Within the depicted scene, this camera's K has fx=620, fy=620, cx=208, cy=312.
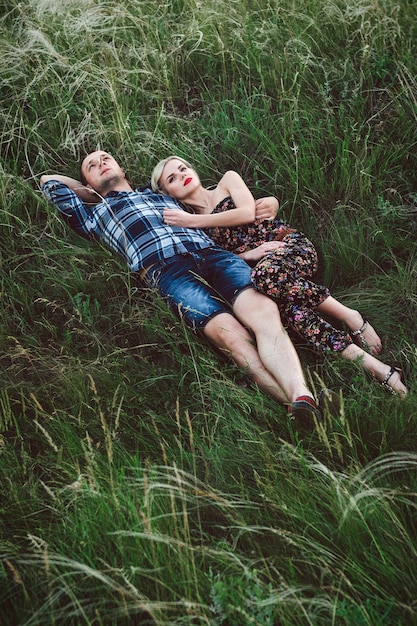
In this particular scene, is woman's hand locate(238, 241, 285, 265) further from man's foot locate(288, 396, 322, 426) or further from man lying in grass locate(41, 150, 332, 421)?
man's foot locate(288, 396, 322, 426)

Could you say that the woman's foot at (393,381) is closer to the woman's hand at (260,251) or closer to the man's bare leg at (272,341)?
the man's bare leg at (272,341)

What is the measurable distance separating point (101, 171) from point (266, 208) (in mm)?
1102

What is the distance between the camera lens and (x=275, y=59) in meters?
4.41

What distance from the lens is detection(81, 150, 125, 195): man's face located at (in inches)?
158

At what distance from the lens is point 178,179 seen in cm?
395

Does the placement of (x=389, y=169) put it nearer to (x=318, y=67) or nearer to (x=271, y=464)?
(x=318, y=67)

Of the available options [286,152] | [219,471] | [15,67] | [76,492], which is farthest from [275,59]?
[76,492]

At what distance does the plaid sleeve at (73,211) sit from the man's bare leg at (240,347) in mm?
1165

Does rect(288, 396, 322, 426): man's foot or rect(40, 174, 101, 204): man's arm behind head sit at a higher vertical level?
rect(40, 174, 101, 204): man's arm behind head

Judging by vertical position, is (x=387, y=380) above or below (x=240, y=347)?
below

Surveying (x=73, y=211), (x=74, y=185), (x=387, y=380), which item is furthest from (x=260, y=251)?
(x=74, y=185)

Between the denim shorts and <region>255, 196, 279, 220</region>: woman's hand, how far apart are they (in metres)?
0.36

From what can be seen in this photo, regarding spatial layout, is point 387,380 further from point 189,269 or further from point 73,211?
point 73,211

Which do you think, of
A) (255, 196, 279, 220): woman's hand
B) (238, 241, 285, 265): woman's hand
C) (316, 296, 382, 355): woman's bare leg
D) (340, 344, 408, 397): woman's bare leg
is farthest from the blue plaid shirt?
(340, 344, 408, 397): woman's bare leg
